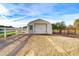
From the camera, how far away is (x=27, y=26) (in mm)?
2553

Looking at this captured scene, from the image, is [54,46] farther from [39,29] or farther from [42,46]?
[39,29]

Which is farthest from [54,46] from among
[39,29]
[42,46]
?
[39,29]

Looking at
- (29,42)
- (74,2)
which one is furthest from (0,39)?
(74,2)

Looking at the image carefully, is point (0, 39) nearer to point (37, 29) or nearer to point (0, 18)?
point (0, 18)

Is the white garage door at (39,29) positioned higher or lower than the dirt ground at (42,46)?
higher

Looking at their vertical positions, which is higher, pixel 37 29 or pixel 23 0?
pixel 23 0

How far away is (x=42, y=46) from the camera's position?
2508mm

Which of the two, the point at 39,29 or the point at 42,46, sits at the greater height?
the point at 39,29

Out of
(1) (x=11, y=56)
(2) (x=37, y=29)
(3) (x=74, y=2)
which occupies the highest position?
(3) (x=74, y=2)

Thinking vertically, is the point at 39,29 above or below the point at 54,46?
above

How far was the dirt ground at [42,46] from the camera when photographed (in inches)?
98.0

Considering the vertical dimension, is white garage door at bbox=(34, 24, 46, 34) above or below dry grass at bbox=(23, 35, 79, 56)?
above

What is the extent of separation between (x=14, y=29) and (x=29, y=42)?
0.24m

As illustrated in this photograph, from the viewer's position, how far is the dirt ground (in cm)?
249
